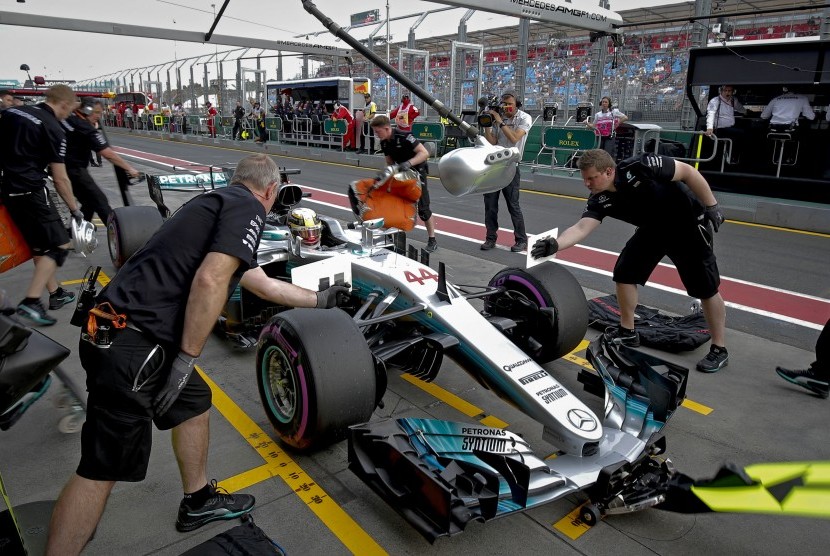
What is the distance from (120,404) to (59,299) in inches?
160

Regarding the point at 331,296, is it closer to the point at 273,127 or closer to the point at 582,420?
the point at 582,420

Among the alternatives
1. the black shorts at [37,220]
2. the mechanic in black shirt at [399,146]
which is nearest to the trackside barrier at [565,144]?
the mechanic in black shirt at [399,146]

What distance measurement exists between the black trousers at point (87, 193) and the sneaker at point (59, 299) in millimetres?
1312

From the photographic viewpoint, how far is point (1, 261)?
4.91 metres

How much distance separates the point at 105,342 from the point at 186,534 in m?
0.99

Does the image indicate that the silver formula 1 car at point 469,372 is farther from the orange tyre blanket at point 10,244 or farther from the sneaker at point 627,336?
the orange tyre blanket at point 10,244

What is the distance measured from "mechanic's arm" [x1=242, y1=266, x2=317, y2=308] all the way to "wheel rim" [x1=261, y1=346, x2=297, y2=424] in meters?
0.41

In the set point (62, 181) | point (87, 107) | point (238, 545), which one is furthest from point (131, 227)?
point (238, 545)

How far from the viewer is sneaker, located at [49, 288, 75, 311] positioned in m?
5.52

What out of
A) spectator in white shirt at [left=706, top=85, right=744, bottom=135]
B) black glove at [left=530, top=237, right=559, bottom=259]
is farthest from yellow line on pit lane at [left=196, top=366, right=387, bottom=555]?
spectator in white shirt at [left=706, top=85, right=744, bottom=135]

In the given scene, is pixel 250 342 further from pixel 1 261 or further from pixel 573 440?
pixel 573 440

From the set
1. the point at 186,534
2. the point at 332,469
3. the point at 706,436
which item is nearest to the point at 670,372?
the point at 706,436

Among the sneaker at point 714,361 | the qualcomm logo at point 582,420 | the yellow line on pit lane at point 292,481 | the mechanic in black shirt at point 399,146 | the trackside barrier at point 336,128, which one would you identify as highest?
the trackside barrier at point 336,128

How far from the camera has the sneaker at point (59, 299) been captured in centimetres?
552
